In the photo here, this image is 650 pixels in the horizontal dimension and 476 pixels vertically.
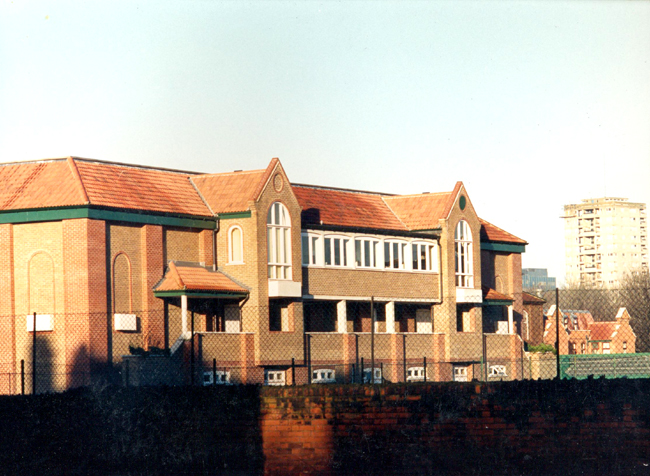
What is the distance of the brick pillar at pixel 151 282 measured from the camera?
40.2 meters

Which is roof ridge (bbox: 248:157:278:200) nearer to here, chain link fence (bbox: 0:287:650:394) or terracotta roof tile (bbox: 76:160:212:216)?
terracotta roof tile (bbox: 76:160:212:216)

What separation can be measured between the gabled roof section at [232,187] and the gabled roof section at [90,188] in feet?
2.01

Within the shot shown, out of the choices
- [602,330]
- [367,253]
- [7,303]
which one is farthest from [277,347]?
[602,330]

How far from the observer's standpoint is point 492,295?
54.4 meters

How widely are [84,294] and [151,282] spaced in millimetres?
3116

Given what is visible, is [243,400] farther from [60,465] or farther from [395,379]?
[395,379]

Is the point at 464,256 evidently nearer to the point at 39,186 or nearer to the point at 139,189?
the point at 139,189

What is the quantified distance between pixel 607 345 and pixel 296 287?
3661 centimetres

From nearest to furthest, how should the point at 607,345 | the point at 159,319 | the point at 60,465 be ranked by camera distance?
the point at 60,465 → the point at 159,319 → the point at 607,345

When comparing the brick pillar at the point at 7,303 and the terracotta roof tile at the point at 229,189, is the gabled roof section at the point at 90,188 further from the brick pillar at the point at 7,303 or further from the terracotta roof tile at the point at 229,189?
the brick pillar at the point at 7,303

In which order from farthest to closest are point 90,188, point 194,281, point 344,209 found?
1. point 344,209
2. point 194,281
3. point 90,188

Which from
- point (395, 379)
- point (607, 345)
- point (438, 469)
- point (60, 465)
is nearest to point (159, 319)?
point (395, 379)

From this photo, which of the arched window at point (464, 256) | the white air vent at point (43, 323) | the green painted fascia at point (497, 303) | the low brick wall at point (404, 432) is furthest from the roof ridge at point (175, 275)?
the low brick wall at point (404, 432)

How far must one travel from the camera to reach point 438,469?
16.0m
